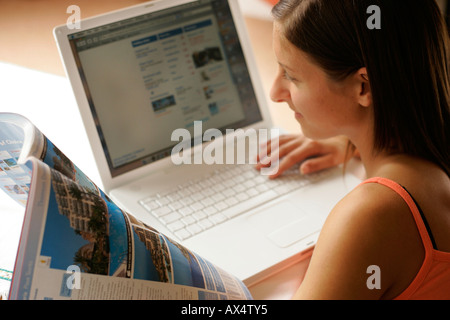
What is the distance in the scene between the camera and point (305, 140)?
41.9 inches

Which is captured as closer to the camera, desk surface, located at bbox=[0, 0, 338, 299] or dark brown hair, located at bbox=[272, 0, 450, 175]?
dark brown hair, located at bbox=[272, 0, 450, 175]

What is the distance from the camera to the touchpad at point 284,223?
0.82m

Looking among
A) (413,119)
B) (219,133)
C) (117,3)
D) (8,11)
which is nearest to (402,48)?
(413,119)

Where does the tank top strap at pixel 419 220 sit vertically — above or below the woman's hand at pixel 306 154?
below

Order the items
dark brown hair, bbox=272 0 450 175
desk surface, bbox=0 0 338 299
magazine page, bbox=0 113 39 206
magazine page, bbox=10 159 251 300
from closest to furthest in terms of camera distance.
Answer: magazine page, bbox=10 159 251 300 → magazine page, bbox=0 113 39 206 → dark brown hair, bbox=272 0 450 175 → desk surface, bbox=0 0 338 299

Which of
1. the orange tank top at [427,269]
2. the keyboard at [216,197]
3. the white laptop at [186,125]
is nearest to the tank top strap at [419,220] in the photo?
the orange tank top at [427,269]

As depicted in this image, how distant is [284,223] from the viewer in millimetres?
856

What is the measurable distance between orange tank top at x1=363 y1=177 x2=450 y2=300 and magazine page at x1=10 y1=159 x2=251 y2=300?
0.29m

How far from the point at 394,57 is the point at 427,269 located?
0.98 ft

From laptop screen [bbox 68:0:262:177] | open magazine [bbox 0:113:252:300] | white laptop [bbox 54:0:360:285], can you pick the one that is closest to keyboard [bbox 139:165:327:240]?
white laptop [bbox 54:0:360:285]

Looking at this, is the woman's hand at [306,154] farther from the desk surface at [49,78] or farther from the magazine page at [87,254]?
the magazine page at [87,254]

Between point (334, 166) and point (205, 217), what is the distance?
1.06 feet

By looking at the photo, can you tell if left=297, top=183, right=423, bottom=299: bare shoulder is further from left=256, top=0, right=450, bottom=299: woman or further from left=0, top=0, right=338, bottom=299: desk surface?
left=0, top=0, right=338, bottom=299: desk surface

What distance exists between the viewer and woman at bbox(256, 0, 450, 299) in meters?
0.61
